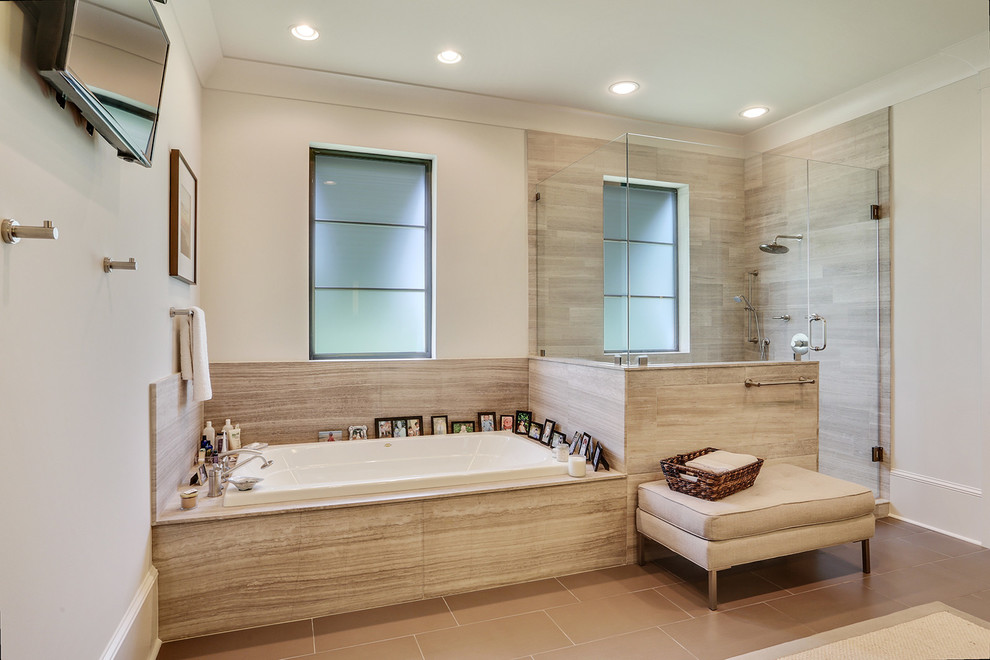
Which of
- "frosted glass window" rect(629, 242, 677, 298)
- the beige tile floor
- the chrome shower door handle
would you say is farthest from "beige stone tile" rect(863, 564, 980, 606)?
"frosted glass window" rect(629, 242, 677, 298)

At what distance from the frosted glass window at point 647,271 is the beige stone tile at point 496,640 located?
4.43 feet

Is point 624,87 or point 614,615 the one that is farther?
point 624,87

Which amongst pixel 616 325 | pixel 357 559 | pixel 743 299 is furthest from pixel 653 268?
pixel 357 559

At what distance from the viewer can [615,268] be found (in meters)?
2.94

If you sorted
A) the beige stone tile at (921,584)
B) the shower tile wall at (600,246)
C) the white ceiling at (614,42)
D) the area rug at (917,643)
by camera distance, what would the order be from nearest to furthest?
the area rug at (917,643) → the beige stone tile at (921,584) → the white ceiling at (614,42) → the shower tile wall at (600,246)

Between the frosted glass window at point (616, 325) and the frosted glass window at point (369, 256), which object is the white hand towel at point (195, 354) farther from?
the frosted glass window at point (616, 325)

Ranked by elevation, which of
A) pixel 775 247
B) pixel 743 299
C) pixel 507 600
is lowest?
pixel 507 600

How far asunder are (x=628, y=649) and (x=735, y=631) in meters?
0.46

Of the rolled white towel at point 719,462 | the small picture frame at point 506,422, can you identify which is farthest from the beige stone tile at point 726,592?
the small picture frame at point 506,422

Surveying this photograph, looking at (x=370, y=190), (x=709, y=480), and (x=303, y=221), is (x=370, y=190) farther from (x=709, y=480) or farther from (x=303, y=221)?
(x=709, y=480)

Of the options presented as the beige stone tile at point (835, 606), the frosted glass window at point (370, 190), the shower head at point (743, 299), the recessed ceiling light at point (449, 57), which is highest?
the recessed ceiling light at point (449, 57)

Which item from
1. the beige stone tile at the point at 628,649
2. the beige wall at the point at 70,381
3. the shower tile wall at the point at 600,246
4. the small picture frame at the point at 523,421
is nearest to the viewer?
the beige wall at the point at 70,381

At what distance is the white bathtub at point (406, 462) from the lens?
257 cm

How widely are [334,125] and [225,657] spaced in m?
2.82
